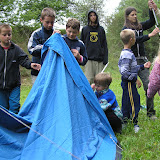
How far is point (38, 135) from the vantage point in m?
2.73

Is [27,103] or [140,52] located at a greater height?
[140,52]

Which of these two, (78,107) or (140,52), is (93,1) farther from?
(78,107)

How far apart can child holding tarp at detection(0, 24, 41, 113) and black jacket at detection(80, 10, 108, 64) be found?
182 cm

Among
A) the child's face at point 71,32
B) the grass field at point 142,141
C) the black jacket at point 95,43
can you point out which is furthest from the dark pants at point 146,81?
the child's face at point 71,32

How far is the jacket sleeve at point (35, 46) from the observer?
3.80 meters

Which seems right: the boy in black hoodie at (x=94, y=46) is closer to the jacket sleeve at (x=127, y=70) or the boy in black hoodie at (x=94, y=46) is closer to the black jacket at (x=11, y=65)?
the jacket sleeve at (x=127, y=70)

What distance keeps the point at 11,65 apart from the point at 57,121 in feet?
5.14

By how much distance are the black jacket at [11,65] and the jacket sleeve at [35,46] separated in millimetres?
206

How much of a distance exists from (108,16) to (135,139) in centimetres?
1699

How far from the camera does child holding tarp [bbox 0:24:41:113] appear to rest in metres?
3.82

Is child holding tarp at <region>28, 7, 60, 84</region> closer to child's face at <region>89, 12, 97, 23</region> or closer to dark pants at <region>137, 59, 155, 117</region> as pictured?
child's face at <region>89, 12, 97, 23</region>

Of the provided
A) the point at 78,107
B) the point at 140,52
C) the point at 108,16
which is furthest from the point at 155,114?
the point at 108,16

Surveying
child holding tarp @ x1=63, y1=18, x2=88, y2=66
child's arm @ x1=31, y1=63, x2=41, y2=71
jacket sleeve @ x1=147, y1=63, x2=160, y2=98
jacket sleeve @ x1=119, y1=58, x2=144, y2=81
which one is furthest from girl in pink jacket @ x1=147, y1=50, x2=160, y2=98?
child's arm @ x1=31, y1=63, x2=41, y2=71

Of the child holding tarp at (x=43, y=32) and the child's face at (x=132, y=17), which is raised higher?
the child's face at (x=132, y=17)
